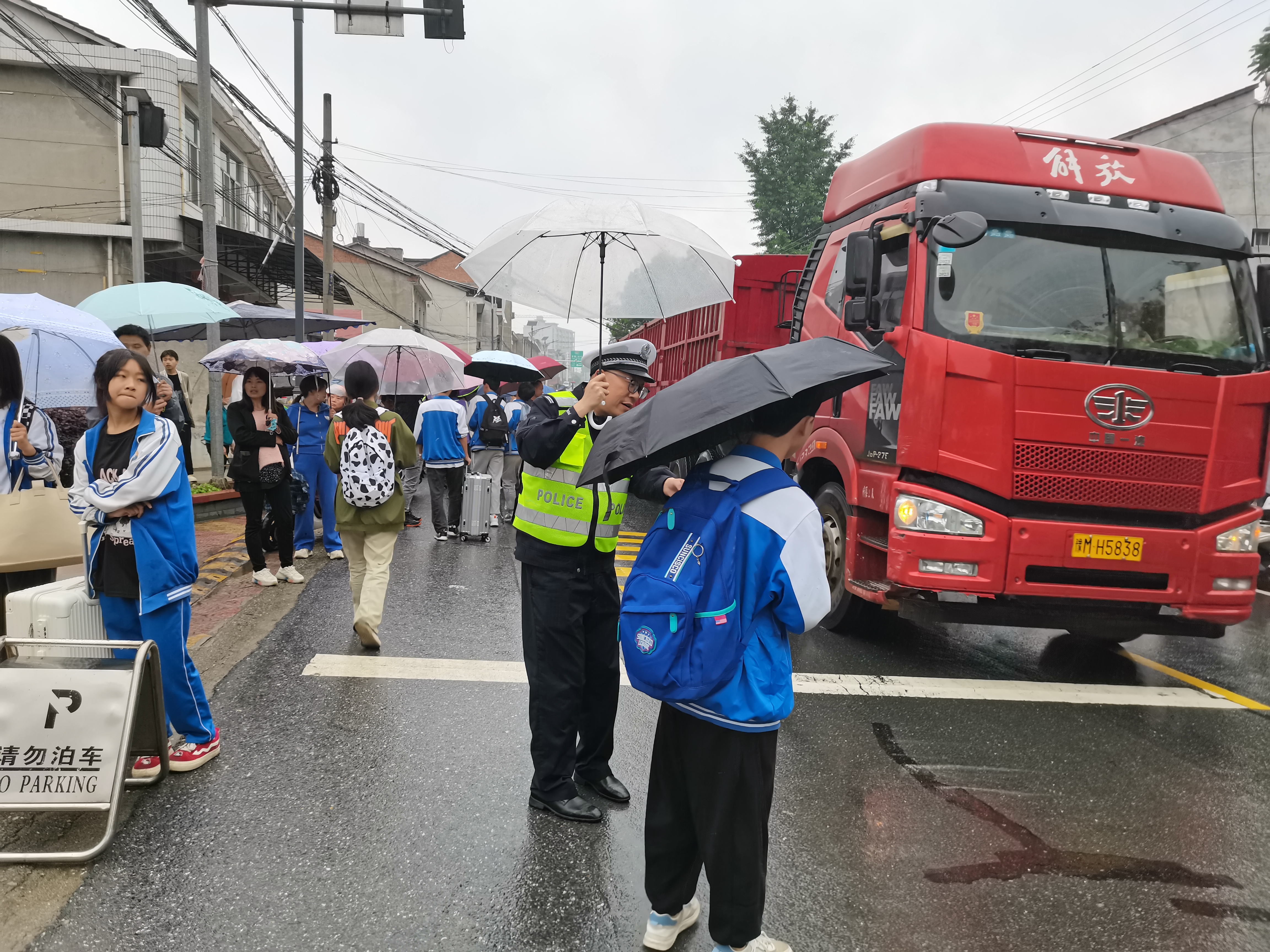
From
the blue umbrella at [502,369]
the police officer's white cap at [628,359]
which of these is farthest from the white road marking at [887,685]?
the blue umbrella at [502,369]

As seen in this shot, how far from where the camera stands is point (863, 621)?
6188 millimetres

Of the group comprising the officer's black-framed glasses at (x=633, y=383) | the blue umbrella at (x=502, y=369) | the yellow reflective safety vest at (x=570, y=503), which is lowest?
the yellow reflective safety vest at (x=570, y=503)

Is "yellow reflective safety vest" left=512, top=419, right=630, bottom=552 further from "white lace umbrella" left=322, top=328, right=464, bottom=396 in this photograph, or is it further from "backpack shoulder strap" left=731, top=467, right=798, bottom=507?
"white lace umbrella" left=322, top=328, right=464, bottom=396

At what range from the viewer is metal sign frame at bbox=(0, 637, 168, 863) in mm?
2938

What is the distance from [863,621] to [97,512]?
4.64m

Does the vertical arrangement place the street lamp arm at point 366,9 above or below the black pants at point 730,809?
above

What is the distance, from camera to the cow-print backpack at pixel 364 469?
17.8ft

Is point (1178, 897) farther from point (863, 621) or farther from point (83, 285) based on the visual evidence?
point (83, 285)

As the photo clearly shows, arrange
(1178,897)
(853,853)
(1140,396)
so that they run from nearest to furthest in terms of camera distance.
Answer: (1178,897) < (853,853) < (1140,396)

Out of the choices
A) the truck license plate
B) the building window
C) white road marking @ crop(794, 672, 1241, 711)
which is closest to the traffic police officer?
white road marking @ crop(794, 672, 1241, 711)

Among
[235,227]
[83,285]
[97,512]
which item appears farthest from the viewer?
[235,227]

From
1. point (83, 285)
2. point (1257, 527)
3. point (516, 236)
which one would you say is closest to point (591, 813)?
point (516, 236)

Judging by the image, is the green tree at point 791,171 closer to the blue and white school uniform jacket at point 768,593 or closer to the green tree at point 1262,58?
the green tree at point 1262,58

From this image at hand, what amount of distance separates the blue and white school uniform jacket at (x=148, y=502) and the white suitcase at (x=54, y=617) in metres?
0.16
